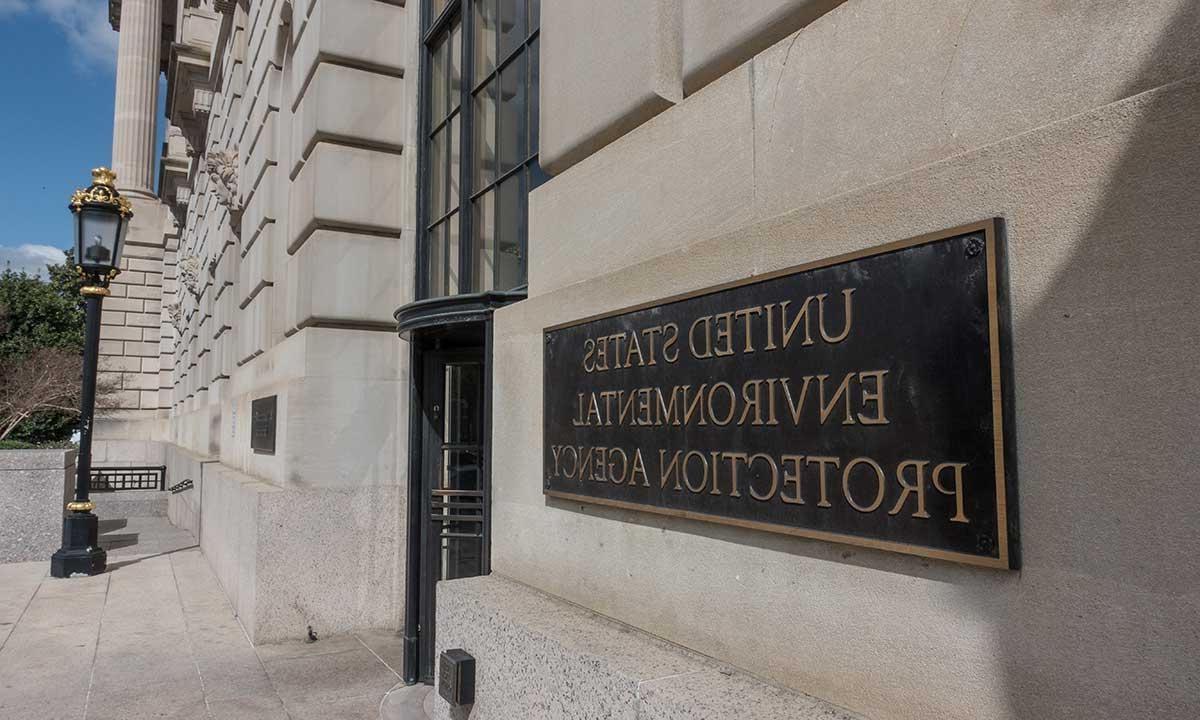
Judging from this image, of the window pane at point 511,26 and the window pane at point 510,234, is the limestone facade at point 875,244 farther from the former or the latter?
the window pane at point 511,26

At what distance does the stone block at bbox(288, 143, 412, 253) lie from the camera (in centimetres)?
841

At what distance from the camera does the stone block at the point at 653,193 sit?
3.06m

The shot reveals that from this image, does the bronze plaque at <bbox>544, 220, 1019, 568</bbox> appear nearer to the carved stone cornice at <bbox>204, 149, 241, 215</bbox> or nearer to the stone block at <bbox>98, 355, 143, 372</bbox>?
the carved stone cornice at <bbox>204, 149, 241, 215</bbox>

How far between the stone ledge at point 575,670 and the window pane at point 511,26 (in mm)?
4248

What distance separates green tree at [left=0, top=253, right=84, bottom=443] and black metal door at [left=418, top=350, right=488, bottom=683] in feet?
107

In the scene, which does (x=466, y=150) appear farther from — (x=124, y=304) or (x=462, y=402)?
(x=124, y=304)

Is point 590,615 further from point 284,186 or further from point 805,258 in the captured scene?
point 284,186

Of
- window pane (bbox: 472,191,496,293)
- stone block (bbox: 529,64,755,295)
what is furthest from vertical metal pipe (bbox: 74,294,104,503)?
stone block (bbox: 529,64,755,295)

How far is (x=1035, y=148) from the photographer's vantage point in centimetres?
200

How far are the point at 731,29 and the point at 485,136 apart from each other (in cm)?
434

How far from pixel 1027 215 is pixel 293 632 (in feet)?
25.2

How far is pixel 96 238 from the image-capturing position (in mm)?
12852

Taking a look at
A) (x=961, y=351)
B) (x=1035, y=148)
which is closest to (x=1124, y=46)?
(x=1035, y=148)

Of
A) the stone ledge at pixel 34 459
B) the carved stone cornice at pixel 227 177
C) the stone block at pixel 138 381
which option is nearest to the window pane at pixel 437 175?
the carved stone cornice at pixel 227 177
